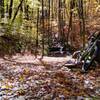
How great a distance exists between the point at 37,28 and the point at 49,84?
39.4 ft

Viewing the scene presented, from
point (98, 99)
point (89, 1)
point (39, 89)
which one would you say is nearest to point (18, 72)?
point (39, 89)

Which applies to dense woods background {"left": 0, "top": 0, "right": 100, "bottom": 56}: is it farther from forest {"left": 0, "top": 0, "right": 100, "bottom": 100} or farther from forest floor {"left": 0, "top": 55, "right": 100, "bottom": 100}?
forest floor {"left": 0, "top": 55, "right": 100, "bottom": 100}

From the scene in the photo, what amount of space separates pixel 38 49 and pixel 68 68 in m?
11.3

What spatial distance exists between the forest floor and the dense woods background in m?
6.31

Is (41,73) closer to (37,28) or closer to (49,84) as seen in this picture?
(49,84)

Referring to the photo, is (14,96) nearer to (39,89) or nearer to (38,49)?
(39,89)

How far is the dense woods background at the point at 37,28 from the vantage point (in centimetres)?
1903

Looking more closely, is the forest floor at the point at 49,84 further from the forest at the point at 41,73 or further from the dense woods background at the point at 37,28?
the dense woods background at the point at 37,28

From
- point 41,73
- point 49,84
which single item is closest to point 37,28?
point 41,73

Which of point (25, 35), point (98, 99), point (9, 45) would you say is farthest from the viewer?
point (25, 35)

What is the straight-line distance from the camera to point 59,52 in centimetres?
2578

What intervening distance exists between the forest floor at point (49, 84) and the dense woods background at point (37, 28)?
20.7 ft

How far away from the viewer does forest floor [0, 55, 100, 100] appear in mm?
7826

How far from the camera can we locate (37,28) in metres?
20.9
